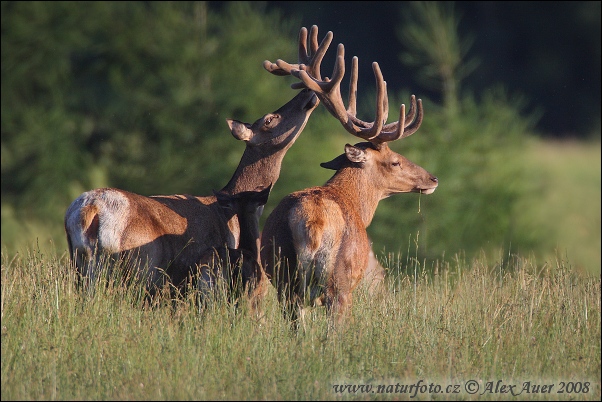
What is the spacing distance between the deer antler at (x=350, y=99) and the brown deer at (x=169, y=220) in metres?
0.24

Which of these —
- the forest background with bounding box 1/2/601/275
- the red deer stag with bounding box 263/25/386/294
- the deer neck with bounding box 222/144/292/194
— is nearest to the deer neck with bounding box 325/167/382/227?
the red deer stag with bounding box 263/25/386/294

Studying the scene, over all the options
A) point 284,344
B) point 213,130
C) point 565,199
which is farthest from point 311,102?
point 565,199

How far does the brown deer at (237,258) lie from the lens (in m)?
6.36

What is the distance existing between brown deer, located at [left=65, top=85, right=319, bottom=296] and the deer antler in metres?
0.24

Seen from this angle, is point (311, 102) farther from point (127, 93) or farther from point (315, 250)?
point (127, 93)

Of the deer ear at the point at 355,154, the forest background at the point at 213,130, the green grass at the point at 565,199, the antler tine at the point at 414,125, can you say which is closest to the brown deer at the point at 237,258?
the deer ear at the point at 355,154

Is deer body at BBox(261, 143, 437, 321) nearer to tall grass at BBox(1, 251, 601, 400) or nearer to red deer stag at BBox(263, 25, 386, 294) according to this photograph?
tall grass at BBox(1, 251, 601, 400)

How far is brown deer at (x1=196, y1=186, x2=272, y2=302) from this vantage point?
6.36 meters

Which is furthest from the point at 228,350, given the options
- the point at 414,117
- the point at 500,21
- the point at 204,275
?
the point at 500,21

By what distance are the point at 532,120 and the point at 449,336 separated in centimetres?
1140

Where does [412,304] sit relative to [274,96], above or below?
below

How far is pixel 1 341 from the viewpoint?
5.26 meters

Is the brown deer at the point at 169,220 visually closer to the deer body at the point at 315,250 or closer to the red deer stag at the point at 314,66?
the red deer stag at the point at 314,66

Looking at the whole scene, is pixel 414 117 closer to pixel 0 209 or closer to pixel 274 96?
pixel 274 96
